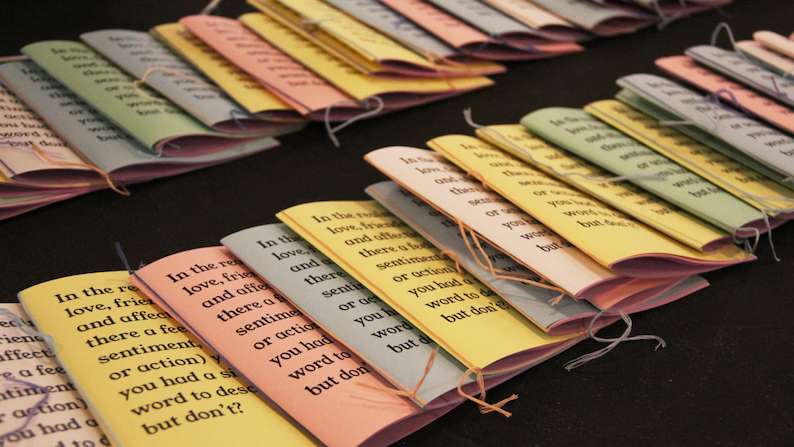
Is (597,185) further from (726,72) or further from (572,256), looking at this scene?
(726,72)

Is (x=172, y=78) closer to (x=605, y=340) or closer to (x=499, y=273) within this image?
(x=499, y=273)

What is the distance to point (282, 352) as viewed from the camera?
1.65 ft

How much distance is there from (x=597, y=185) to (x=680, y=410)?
9.5 inches

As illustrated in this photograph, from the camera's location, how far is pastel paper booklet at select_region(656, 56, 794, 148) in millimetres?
734

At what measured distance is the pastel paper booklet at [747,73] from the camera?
0.76 m

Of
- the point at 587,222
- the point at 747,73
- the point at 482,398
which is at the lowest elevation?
the point at 482,398

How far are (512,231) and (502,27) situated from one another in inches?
19.9

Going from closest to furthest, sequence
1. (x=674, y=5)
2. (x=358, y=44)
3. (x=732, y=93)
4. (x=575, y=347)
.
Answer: (x=575, y=347) < (x=732, y=93) < (x=358, y=44) < (x=674, y=5)

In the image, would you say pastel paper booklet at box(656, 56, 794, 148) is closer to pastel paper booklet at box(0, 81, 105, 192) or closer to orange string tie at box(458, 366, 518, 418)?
orange string tie at box(458, 366, 518, 418)

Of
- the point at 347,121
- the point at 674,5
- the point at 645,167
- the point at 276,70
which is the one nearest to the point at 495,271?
the point at 645,167

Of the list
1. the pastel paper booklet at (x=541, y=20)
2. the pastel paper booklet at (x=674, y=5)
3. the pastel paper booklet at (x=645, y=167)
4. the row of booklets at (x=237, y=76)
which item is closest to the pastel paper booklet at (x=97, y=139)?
the row of booklets at (x=237, y=76)

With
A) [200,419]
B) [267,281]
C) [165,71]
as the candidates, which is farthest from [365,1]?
[200,419]

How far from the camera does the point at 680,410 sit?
0.51 meters

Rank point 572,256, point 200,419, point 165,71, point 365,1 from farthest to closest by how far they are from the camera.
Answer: point 365,1 → point 165,71 → point 572,256 → point 200,419
